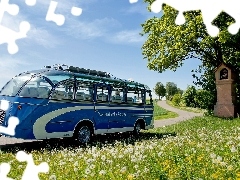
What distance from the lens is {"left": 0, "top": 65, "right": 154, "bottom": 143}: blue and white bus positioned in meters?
11.2

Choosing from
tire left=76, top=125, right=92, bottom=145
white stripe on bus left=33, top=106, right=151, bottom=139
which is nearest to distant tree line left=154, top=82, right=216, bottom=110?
tire left=76, top=125, right=92, bottom=145

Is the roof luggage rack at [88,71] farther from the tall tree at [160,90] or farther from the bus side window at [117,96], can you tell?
the tall tree at [160,90]

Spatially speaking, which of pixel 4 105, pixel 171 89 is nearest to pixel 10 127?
pixel 4 105

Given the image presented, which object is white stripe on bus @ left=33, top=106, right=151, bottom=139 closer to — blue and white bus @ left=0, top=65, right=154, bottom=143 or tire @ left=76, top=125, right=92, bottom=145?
blue and white bus @ left=0, top=65, right=154, bottom=143

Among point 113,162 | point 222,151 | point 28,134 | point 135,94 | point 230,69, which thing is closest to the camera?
point 113,162

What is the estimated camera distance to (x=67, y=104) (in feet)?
Answer: 40.5

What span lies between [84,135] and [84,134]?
0.04 metres

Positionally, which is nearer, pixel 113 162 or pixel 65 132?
pixel 113 162

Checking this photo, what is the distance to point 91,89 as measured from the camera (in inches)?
542

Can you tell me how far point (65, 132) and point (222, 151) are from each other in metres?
5.99

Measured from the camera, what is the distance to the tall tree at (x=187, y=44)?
3054 centimetres

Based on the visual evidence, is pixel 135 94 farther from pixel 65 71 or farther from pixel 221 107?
pixel 221 107

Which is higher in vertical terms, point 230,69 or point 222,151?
point 230,69

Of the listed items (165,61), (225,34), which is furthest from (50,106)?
(165,61)
